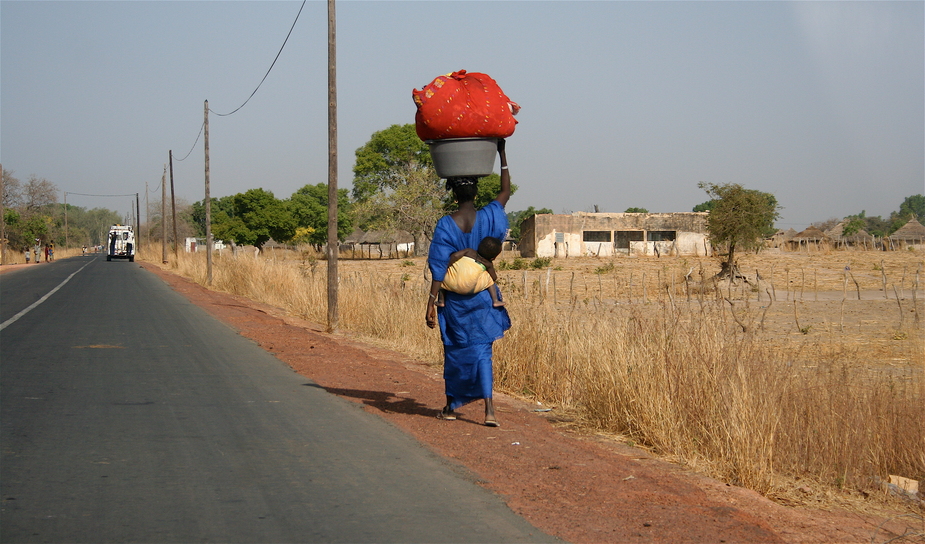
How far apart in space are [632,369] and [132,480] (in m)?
4.30

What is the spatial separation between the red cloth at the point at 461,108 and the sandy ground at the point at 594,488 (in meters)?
2.58

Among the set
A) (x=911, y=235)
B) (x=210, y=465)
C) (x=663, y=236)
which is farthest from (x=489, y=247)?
(x=911, y=235)

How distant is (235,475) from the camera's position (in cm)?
514

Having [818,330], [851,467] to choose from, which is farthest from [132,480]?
[818,330]

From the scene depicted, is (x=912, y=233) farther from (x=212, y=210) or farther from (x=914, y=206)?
(x=212, y=210)

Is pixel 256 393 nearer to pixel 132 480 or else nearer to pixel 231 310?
pixel 132 480

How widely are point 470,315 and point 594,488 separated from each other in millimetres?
1991

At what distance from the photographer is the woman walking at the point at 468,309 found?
255 inches

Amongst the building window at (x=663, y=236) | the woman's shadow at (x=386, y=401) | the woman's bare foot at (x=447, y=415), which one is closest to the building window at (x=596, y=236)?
the building window at (x=663, y=236)

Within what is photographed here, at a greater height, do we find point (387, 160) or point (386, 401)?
point (387, 160)

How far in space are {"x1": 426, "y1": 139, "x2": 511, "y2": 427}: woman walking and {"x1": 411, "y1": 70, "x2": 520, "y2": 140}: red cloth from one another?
45cm

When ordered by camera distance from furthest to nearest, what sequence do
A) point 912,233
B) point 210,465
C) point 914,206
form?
point 914,206
point 912,233
point 210,465

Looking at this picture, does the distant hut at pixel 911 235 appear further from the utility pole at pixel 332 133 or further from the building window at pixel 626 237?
the utility pole at pixel 332 133

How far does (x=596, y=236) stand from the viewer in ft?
203
